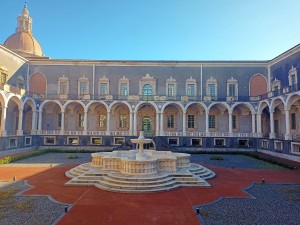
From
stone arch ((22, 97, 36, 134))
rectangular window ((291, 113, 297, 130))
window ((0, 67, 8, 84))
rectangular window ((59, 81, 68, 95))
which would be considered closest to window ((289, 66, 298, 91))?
rectangular window ((291, 113, 297, 130))

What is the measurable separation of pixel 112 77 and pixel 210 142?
55.6 ft

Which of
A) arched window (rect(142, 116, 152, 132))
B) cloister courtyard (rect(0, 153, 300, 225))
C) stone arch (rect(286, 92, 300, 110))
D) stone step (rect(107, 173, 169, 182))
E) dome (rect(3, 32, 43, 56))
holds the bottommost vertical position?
cloister courtyard (rect(0, 153, 300, 225))

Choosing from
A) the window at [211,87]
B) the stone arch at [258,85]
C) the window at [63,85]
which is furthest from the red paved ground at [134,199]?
the window at [63,85]

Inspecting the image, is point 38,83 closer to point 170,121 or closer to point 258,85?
point 170,121

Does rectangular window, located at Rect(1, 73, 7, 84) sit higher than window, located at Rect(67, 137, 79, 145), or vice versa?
rectangular window, located at Rect(1, 73, 7, 84)

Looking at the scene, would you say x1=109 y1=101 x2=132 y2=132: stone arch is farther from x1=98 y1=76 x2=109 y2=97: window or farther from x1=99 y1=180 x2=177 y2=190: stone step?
x1=99 y1=180 x2=177 y2=190: stone step

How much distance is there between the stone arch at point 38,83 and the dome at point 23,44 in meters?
10.6

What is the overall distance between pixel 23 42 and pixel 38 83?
44.4 feet

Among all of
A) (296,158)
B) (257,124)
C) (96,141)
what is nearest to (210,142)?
(257,124)

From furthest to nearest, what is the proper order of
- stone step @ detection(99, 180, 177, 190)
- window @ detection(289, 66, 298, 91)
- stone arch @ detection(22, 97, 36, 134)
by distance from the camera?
stone arch @ detection(22, 97, 36, 134) < window @ detection(289, 66, 298, 91) < stone step @ detection(99, 180, 177, 190)

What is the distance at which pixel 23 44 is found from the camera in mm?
38250

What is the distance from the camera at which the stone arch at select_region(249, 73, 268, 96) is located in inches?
1161

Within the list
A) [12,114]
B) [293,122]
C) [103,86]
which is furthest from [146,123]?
[293,122]

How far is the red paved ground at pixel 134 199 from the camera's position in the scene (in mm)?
7113
